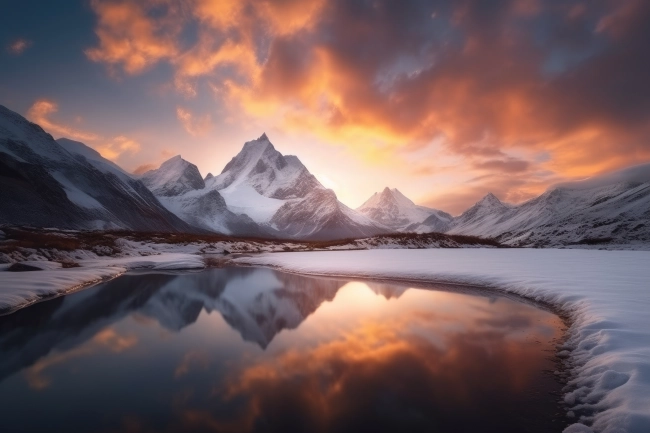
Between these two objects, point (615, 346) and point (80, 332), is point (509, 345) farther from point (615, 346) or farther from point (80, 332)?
point (80, 332)

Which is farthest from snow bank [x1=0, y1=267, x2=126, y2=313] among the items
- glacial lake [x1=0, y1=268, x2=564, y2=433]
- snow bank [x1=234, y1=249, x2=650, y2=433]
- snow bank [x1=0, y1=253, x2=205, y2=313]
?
snow bank [x1=234, y1=249, x2=650, y2=433]

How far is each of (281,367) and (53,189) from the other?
554ft

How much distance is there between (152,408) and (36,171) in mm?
174280

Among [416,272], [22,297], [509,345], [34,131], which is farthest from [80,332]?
[34,131]

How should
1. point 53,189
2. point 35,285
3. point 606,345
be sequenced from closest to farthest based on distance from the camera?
point 606,345 → point 35,285 → point 53,189

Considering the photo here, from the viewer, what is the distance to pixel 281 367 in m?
10.4

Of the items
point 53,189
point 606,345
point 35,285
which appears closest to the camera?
point 606,345

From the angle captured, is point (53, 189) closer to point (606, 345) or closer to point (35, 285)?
point (35, 285)

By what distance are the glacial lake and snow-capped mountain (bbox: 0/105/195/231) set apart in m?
130

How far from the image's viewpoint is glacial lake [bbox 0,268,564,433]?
7.40 metres

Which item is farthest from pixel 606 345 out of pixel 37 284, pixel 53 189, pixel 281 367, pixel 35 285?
pixel 53 189

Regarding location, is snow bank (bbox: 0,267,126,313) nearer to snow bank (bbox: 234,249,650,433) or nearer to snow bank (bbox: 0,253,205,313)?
snow bank (bbox: 0,253,205,313)

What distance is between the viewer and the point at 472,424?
22.9 ft

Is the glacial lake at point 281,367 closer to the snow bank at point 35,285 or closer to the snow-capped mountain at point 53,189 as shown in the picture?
the snow bank at point 35,285
